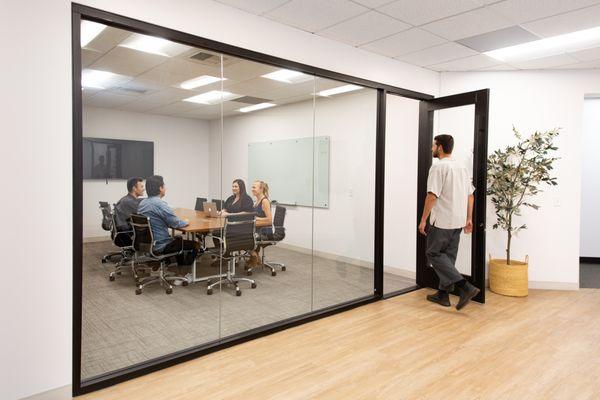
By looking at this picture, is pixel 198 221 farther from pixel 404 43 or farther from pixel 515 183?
pixel 515 183

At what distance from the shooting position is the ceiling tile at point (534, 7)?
2768 millimetres

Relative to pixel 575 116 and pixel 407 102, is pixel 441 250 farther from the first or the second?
pixel 575 116

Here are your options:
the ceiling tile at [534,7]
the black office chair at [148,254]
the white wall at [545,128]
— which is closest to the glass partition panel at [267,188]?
the black office chair at [148,254]

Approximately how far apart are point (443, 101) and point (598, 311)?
97.5 inches

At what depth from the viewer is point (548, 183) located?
4273mm

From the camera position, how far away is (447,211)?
3.64 metres

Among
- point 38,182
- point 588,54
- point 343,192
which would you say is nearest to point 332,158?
point 343,192

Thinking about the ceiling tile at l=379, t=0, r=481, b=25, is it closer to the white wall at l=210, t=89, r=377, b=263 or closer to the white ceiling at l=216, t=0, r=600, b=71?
the white ceiling at l=216, t=0, r=600, b=71

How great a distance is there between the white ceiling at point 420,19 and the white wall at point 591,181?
2.37 meters

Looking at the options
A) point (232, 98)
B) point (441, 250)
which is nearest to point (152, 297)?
point (232, 98)

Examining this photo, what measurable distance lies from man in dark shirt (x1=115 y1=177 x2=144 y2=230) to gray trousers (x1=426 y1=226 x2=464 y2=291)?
8.47 ft

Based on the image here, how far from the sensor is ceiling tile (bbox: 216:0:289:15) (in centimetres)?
272

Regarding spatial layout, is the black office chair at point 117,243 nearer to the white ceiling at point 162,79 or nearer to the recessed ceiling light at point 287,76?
the white ceiling at point 162,79

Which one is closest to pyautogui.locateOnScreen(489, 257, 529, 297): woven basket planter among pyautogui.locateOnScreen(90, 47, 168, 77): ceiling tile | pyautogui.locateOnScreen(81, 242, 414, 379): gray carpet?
pyautogui.locateOnScreen(81, 242, 414, 379): gray carpet
